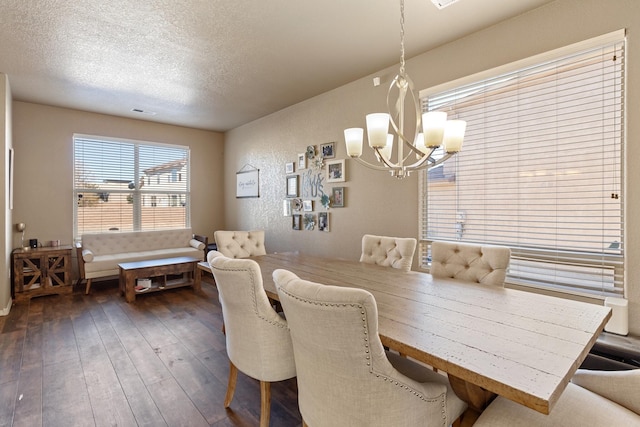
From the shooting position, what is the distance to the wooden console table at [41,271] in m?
3.99

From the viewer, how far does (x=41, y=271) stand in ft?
13.7

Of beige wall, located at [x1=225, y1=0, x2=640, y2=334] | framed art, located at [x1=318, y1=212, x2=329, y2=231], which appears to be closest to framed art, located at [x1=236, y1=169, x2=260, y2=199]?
beige wall, located at [x1=225, y1=0, x2=640, y2=334]

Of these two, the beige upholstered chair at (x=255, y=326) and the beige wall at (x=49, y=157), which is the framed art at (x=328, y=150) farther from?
the beige wall at (x=49, y=157)

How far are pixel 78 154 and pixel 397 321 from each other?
561 centimetres

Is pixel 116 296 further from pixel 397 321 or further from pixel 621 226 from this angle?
pixel 621 226

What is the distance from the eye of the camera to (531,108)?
2371mm

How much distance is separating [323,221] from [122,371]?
2.52 m

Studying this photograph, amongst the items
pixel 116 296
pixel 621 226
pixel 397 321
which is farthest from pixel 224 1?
pixel 116 296

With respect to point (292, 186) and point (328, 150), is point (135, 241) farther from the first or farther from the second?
point (328, 150)

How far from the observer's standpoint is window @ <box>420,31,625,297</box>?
2.05 meters

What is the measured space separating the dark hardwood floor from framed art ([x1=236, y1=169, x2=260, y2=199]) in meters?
2.26

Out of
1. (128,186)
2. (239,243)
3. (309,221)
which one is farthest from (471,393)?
(128,186)

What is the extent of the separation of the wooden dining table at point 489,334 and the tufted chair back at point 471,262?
164 mm

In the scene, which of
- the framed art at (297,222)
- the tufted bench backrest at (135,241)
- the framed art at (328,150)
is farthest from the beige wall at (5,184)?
the framed art at (328,150)
